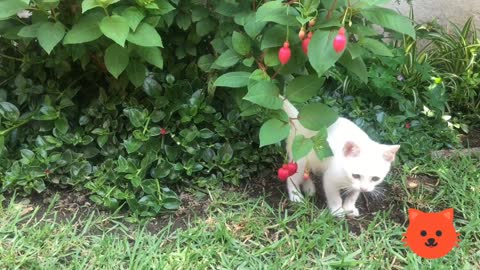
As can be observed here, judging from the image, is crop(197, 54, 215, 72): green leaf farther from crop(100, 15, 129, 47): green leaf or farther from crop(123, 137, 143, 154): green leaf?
crop(100, 15, 129, 47): green leaf

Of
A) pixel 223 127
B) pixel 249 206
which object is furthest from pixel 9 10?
pixel 249 206

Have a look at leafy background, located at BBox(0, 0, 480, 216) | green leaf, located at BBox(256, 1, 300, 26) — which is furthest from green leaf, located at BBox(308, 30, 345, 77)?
green leaf, located at BBox(256, 1, 300, 26)

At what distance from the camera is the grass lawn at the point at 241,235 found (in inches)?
84.4

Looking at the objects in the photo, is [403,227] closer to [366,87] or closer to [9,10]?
[366,87]

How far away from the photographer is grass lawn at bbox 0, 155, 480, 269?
84.4 inches

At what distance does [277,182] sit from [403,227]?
647 millimetres

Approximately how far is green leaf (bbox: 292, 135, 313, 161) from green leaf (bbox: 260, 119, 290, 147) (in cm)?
6

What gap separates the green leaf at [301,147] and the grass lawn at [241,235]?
0.44 m

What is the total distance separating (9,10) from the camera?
1.97m

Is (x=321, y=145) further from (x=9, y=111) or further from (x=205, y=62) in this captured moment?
(x=9, y=111)

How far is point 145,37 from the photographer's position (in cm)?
201

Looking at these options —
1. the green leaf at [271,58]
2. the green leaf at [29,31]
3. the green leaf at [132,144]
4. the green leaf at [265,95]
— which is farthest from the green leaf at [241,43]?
the green leaf at [29,31]

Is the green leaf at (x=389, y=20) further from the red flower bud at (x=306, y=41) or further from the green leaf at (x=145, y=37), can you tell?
the green leaf at (x=145, y=37)

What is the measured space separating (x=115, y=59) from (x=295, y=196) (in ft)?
3.37
